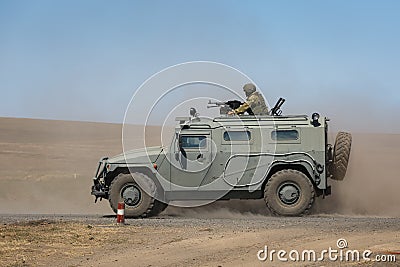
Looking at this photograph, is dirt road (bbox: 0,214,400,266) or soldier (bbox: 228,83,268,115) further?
soldier (bbox: 228,83,268,115)

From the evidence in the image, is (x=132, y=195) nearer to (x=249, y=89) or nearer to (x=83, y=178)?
(x=249, y=89)

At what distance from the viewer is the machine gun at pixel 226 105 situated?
1867 cm

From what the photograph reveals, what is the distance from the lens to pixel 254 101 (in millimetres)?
18734

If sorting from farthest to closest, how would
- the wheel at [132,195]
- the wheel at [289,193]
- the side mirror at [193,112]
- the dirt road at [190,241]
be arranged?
the side mirror at [193,112]
the wheel at [132,195]
the wheel at [289,193]
the dirt road at [190,241]

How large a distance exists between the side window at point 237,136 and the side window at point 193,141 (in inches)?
22.4

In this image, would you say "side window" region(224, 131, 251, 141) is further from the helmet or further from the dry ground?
the dry ground

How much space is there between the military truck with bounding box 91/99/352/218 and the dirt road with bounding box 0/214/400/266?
4.12ft

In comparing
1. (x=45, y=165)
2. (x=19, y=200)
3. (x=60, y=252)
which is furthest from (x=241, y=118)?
(x=45, y=165)

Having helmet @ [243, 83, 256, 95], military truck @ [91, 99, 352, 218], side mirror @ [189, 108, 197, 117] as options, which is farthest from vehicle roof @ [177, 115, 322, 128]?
helmet @ [243, 83, 256, 95]

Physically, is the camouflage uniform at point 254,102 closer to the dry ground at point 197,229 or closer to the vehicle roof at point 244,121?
the vehicle roof at point 244,121

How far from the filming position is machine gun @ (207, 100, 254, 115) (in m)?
18.7

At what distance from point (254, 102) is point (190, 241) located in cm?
679

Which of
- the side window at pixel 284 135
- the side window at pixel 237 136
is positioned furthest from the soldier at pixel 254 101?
the side window at pixel 284 135

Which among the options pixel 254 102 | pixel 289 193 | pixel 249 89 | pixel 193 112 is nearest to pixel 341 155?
pixel 289 193
